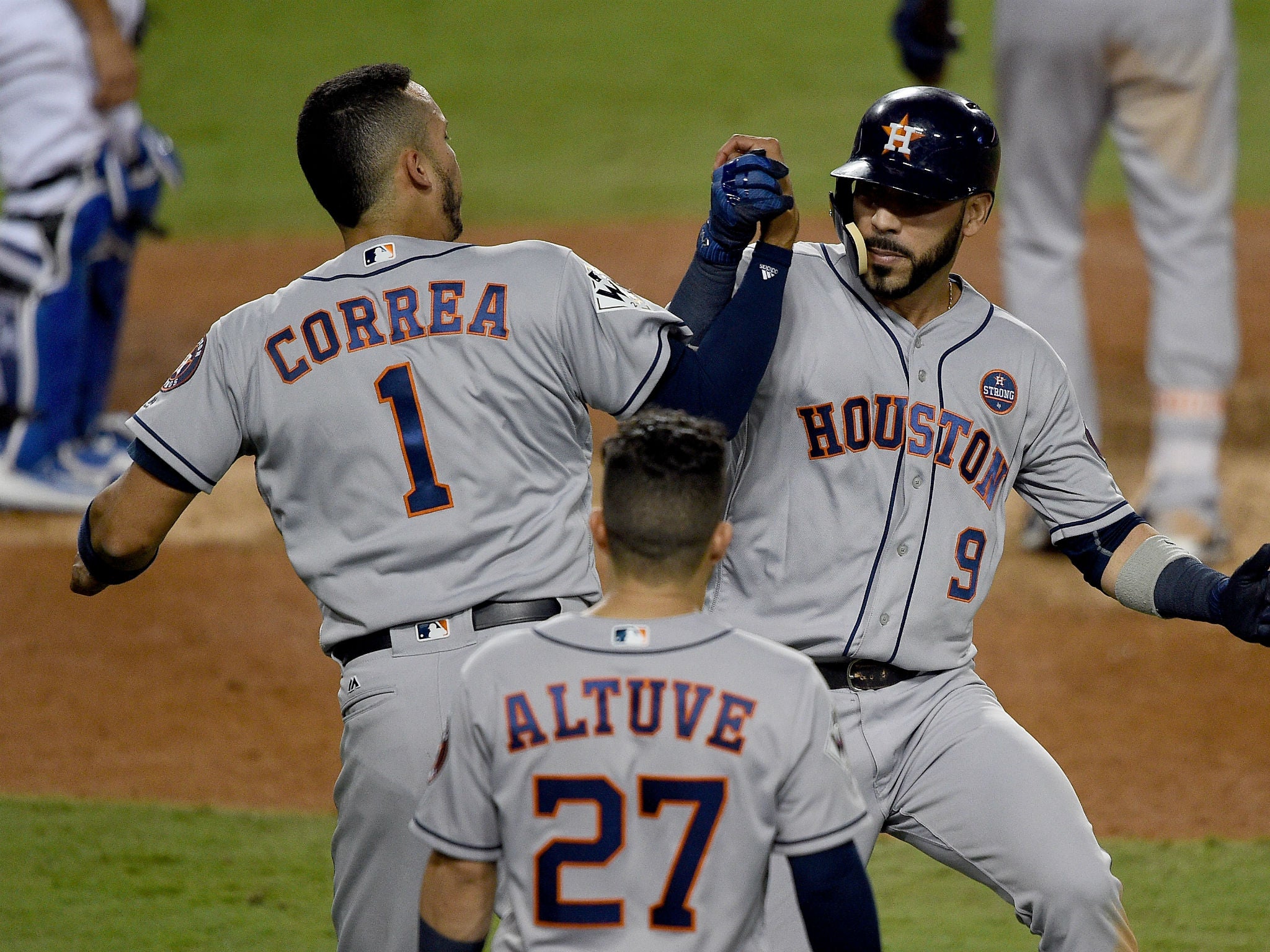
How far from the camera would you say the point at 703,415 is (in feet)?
10.1

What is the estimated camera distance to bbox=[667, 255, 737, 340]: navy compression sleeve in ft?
10.3

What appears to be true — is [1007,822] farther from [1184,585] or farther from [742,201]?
[742,201]

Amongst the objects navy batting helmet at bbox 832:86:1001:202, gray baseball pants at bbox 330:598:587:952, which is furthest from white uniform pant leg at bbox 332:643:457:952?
navy batting helmet at bbox 832:86:1001:202

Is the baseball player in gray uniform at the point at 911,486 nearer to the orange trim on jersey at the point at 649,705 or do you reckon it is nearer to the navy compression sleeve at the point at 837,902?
the navy compression sleeve at the point at 837,902

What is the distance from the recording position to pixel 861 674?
3322 millimetres

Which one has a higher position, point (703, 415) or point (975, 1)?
point (703, 415)

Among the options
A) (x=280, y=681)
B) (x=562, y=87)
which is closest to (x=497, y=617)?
(x=280, y=681)

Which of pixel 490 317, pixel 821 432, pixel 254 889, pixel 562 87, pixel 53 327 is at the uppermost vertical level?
pixel 490 317

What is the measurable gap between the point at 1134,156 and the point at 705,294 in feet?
12.2

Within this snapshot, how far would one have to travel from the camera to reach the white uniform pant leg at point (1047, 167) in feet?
20.6

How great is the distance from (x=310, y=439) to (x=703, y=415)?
27.4 inches

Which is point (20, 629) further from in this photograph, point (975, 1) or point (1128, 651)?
point (975, 1)

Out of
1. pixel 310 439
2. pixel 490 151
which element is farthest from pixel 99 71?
pixel 490 151

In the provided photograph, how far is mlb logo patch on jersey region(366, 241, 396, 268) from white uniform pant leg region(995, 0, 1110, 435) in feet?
12.6
